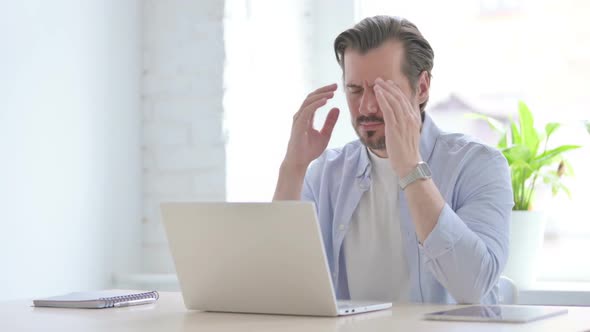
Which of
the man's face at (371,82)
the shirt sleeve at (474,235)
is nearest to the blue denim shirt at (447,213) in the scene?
the shirt sleeve at (474,235)

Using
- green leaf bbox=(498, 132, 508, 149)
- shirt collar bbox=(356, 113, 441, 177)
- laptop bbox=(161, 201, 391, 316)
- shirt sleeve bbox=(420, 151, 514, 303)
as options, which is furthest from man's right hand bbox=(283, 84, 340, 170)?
green leaf bbox=(498, 132, 508, 149)

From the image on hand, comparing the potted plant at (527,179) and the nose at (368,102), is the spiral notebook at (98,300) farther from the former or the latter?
the potted plant at (527,179)

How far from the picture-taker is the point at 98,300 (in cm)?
187

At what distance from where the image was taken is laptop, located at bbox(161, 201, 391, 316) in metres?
1.58

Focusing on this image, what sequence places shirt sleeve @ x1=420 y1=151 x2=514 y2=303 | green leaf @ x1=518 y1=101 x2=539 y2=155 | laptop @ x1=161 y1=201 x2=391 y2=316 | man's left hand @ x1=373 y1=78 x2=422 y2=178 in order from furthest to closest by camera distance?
green leaf @ x1=518 y1=101 x2=539 y2=155 < man's left hand @ x1=373 y1=78 x2=422 y2=178 < shirt sleeve @ x1=420 y1=151 x2=514 y2=303 < laptop @ x1=161 y1=201 x2=391 y2=316

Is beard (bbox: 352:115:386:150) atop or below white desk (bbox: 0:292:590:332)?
atop

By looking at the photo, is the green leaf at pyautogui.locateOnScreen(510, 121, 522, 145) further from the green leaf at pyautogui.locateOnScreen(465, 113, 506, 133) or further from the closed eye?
the closed eye

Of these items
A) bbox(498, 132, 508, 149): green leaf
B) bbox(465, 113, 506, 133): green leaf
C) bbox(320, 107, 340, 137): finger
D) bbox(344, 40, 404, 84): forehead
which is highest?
bbox(344, 40, 404, 84): forehead

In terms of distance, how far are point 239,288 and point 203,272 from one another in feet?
0.25

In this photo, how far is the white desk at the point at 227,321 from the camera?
146cm

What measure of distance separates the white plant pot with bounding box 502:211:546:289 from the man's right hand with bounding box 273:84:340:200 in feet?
2.65

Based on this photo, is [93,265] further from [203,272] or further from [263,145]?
[203,272]

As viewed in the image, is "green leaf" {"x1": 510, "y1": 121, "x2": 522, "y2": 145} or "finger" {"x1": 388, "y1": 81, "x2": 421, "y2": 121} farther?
"green leaf" {"x1": 510, "y1": 121, "x2": 522, "y2": 145}

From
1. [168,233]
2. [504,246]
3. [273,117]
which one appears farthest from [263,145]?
[168,233]
